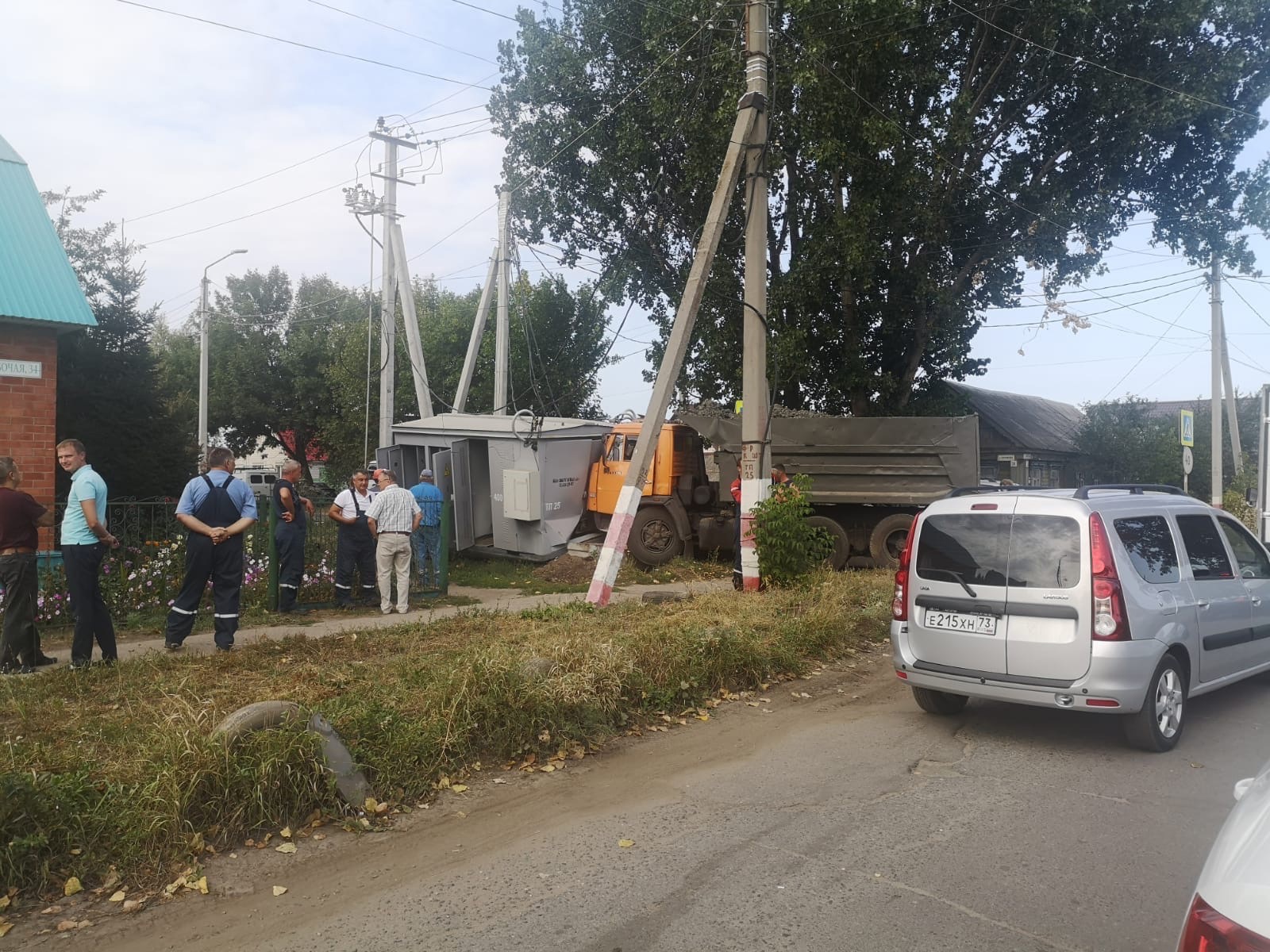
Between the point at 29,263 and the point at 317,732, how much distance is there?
33.2ft

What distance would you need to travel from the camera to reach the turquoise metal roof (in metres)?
11.3

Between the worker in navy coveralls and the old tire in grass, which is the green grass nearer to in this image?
the old tire in grass

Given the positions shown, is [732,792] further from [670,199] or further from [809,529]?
[670,199]

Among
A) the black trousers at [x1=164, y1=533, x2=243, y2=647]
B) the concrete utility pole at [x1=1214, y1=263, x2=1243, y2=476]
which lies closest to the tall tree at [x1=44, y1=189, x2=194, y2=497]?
the black trousers at [x1=164, y1=533, x2=243, y2=647]

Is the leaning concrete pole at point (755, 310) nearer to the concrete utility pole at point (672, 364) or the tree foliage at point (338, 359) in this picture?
the concrete utility pole at point (672, 364)

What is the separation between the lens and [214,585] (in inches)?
319

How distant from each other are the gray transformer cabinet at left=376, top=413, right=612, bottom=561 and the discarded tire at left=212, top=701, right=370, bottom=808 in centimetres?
1063

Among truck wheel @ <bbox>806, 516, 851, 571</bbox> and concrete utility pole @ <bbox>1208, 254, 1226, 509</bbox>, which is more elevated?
concrete utility pole @ <bbox>1208, 254, 1226, 509</bbox>

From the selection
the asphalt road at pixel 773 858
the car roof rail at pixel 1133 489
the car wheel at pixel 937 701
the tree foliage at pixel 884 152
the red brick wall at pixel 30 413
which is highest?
the tree foliage at pixel 884 152

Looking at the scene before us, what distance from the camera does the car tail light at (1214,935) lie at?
5.74 ft

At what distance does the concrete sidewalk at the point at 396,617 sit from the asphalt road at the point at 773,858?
4350 mm

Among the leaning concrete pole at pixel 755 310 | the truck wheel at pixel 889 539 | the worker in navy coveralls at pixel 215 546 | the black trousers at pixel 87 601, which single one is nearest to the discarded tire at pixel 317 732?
the black trousers at pixel 87 601

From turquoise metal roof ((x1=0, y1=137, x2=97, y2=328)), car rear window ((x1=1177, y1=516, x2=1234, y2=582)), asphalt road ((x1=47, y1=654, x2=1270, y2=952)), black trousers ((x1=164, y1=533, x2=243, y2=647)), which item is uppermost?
turquoise metal roof ((x1=0, y1=137, x2=97, y2=328))

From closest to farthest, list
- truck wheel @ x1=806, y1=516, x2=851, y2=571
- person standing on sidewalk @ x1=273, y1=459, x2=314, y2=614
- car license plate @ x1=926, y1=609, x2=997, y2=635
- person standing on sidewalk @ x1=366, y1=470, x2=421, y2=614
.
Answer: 1. car license plate @ x1=926, y1=609, x2=997, y2=635
2. person standing on sidewalk @ x1=273, y1=459, x2=314, y2=614
3. person standing on sidewalk @ x1=366, y1=470, x2=421, y2=614
4. truck wheel @ x1=806, y1=516, x2=851, y2=571
